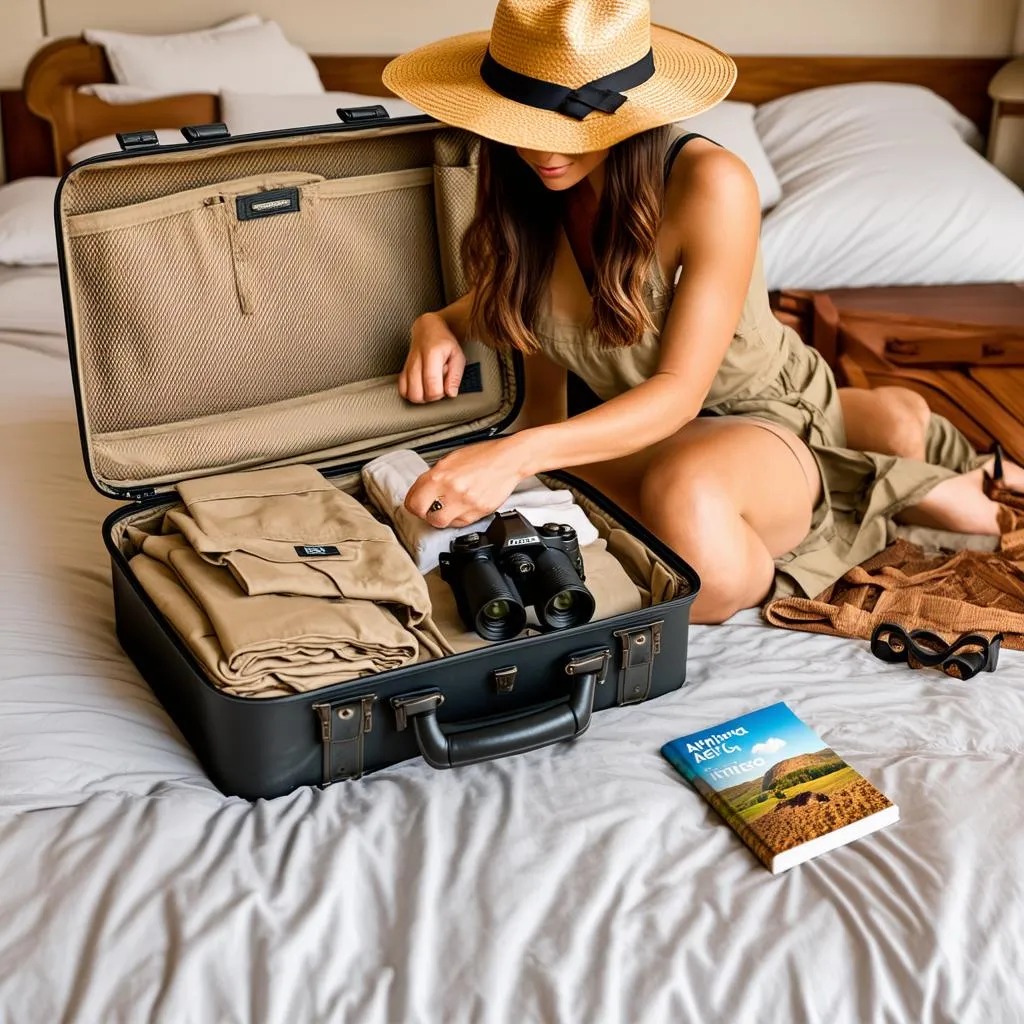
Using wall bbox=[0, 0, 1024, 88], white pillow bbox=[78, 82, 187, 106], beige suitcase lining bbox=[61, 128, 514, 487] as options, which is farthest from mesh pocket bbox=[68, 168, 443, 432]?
wall bbox=[0, 0, 1024, 88]

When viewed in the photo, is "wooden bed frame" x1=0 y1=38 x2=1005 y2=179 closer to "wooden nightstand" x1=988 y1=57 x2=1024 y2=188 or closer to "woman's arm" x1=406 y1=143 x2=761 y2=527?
"wooden nightstand" x1=988 y1=57 x2=1024 y2=188

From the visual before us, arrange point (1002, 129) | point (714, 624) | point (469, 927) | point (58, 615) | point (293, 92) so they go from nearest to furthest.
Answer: point (469, 927) < point (58, 615) < point (714, 624) < point (293, 92) < point (1002, 129)

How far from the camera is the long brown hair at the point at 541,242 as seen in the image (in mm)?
1383

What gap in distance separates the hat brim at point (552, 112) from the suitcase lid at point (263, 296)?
0.25 ft

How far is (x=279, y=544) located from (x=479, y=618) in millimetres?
221

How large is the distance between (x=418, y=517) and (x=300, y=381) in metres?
0.34

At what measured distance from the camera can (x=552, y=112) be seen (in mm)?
1304

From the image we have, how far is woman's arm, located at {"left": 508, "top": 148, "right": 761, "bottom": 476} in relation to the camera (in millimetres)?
1379

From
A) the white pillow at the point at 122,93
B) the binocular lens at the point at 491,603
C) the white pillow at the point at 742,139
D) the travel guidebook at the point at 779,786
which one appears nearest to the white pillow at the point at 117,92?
the white pillow at the point at 122,93

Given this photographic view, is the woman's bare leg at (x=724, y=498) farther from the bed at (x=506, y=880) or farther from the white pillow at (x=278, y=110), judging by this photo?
the white pillow at (x=278, y=110)

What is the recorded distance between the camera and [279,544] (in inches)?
48.9

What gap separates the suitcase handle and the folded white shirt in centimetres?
22

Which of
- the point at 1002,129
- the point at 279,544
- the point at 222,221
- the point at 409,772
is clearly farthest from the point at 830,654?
the point at 1002,129

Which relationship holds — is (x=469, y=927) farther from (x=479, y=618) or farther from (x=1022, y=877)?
(x=1022, y=877)
